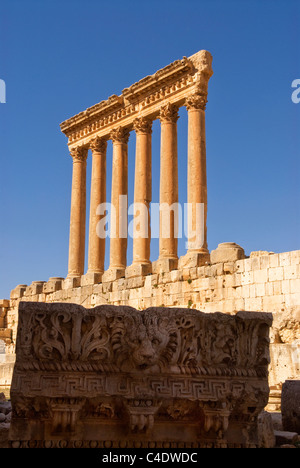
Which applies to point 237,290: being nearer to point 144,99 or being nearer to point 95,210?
point 144,99

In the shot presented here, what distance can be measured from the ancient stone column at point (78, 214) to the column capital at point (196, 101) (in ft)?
27.1

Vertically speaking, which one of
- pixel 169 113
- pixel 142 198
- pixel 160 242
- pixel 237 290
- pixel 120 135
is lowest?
pixel 237 290

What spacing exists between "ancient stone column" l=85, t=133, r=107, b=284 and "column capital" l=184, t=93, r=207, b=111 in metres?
6.70

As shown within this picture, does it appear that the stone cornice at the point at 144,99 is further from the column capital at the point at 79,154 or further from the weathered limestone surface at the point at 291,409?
the weathered limestone surface at the point at 291,409

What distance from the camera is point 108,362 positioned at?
19.2 feet

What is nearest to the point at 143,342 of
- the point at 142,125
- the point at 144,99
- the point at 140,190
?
the point at 140,190

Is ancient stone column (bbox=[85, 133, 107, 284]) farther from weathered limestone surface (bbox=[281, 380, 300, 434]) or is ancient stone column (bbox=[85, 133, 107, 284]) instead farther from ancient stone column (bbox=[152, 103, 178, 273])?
weathered limestone surface (bbox=[281, 380, 300, 434])

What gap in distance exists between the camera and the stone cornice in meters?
21.8

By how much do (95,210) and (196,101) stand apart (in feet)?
25.2

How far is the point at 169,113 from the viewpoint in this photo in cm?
2308

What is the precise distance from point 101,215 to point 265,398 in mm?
21077

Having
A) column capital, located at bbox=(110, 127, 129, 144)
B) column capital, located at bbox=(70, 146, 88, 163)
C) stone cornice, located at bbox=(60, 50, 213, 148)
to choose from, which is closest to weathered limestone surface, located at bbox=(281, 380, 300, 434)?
stone cornice, located at bbox=(60, 50, 213, 148)

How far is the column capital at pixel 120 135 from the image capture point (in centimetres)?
2602
